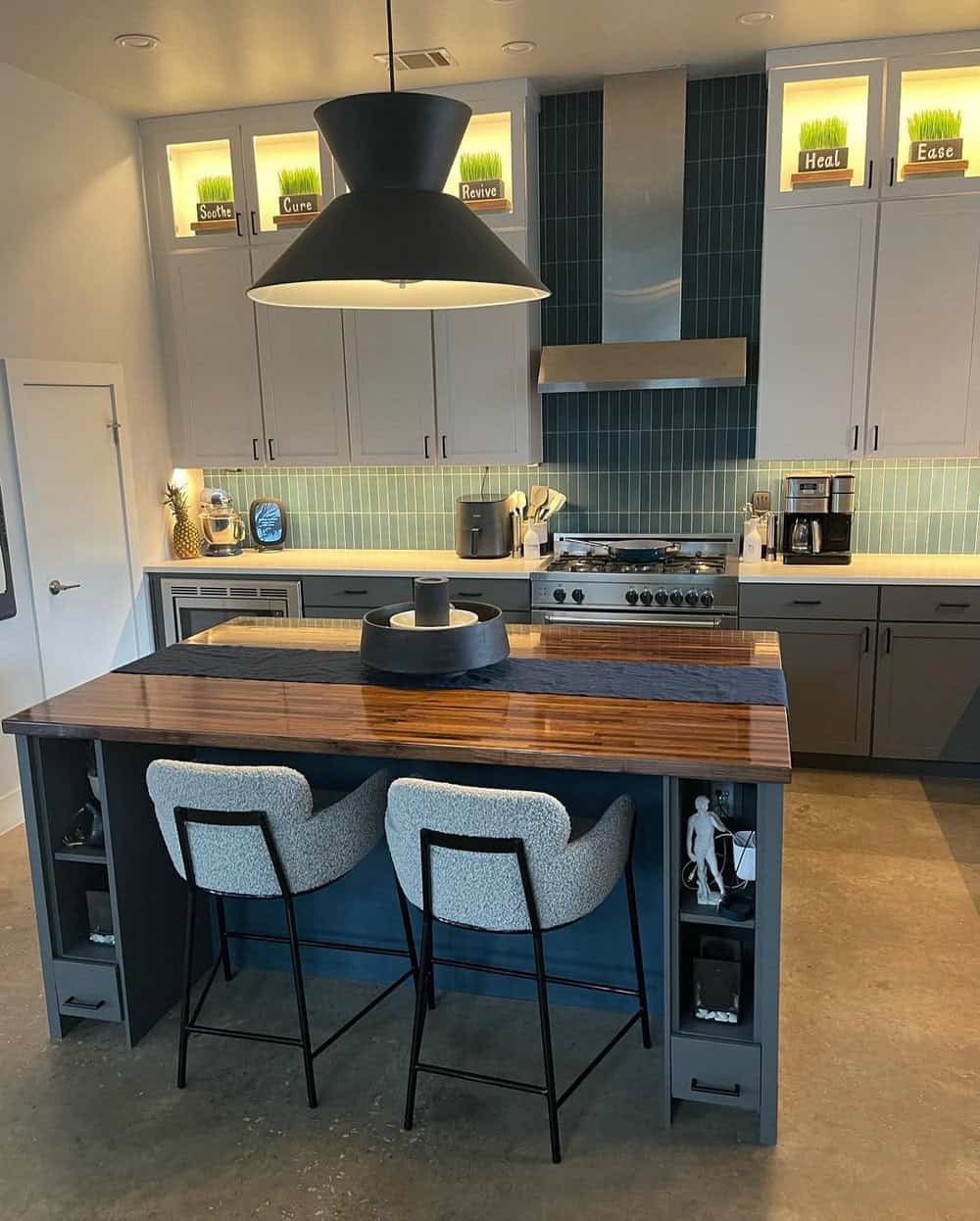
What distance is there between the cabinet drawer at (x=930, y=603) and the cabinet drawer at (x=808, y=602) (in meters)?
0.07

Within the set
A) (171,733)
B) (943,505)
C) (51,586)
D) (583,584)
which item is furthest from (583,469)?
(171,733)

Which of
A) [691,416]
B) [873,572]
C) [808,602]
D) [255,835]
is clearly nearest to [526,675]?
[255,835]

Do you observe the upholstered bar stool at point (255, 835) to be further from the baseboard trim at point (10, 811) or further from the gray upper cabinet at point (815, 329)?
the gray upper cabinet at point (815, 329)

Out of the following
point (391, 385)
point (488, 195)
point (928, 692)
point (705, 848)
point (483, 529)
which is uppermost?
point (488, 195)

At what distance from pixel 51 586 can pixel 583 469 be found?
2.55 meters

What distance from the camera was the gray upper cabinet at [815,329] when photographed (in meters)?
4.39

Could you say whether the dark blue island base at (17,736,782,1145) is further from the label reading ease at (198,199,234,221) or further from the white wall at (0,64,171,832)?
the label reading ease at (198,199,234,221)

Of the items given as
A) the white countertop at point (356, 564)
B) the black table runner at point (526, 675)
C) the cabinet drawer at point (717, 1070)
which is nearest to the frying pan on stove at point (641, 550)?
the white countertop at point (356, 564)

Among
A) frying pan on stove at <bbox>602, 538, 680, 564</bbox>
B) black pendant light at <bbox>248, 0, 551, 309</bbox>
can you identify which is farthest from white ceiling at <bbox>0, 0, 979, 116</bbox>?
frying pan on stove at <bbox>602, 538, 680, 564</bbox>

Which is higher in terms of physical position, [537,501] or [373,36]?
[373,36]

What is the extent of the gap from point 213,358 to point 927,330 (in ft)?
11.2

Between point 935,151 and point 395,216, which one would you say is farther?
point 935,151

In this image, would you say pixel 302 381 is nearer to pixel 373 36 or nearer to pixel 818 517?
pixel 373 36

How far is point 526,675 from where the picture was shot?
111 inches
